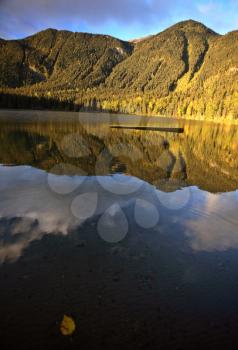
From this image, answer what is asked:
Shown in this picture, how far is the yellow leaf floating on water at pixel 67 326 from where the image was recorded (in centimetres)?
715

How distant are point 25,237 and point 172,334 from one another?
6.85 metres

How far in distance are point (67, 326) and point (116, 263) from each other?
336 centimetres

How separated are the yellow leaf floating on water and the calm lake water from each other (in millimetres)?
122

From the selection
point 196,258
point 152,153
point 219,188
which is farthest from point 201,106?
point 196,258

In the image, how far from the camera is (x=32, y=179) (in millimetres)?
20828

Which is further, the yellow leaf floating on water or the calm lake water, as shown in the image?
the calm lake water

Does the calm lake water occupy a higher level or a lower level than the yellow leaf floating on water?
lower

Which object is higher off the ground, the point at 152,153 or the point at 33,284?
the point at 33,284

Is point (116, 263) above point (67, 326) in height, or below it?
below

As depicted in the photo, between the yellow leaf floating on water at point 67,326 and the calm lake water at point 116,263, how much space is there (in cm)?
12

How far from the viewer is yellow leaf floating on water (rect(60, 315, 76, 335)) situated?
7148mm

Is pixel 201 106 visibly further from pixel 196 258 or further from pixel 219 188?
pixel 196 258

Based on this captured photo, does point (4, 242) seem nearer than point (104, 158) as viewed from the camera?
Yes

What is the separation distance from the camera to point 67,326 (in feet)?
23.9
